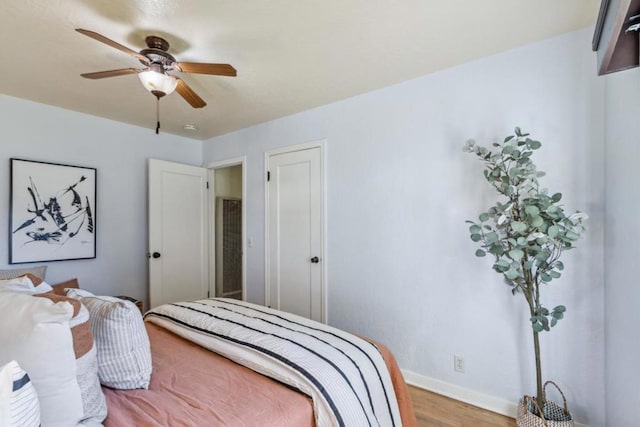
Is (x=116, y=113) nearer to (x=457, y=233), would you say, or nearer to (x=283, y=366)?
(x=283, y=366)

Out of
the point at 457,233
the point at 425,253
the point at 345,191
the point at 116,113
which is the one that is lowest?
the point at 425,253

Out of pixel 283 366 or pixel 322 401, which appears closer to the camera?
pixel 322 401

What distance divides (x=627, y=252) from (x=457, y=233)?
97 cm

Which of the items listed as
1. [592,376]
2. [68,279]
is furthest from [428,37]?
[68,279]

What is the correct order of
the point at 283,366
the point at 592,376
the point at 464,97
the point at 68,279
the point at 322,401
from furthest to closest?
the point at 68,279 → the point at 464,97 → the point at 592,376 → the point at 283,366 → the point at 322,401

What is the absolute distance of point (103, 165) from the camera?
3467 millimetres

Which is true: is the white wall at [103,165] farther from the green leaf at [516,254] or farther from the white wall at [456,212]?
the green leaf at [516,254]

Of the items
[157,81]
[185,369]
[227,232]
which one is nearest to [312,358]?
[185,369]

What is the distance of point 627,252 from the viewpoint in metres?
1.47

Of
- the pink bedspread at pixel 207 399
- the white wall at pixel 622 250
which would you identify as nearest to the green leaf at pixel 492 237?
the white wall at pixel 622 250

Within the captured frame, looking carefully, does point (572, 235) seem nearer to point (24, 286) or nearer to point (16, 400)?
point (16, 400)

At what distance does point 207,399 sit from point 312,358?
0.44m

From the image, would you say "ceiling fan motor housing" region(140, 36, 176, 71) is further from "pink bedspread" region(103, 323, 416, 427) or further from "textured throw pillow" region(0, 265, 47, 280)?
"textured throw pillow" region(0, 265, 47, 280)

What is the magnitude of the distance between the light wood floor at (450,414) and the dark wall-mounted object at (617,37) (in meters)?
2.04
